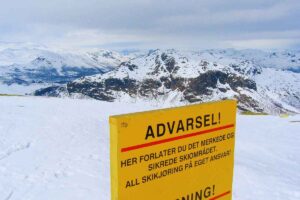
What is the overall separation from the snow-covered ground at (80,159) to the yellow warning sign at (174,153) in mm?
5395

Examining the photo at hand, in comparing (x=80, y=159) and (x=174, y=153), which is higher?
(x=174, y=153)

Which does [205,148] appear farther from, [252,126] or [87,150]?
[252,126]

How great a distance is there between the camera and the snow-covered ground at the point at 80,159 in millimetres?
10344

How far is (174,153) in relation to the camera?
4504mm

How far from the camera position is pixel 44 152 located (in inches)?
567

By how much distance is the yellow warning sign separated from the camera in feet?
13.0

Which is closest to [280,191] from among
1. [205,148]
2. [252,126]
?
[205,148]

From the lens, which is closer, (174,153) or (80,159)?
(174,153)

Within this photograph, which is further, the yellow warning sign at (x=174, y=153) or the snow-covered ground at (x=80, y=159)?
the snow-covered ground at (x=80, y=159)

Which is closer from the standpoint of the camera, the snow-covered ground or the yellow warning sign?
the yellow warning sign

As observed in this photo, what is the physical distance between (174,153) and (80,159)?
962 cm

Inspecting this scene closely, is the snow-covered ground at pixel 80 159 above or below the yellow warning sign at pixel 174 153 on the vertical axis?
below

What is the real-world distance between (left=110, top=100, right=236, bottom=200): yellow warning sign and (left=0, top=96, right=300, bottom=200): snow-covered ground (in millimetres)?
5395

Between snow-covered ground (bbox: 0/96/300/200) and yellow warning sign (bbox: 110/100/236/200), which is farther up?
yellow warning sign (bbox: 110/100/236/200)
